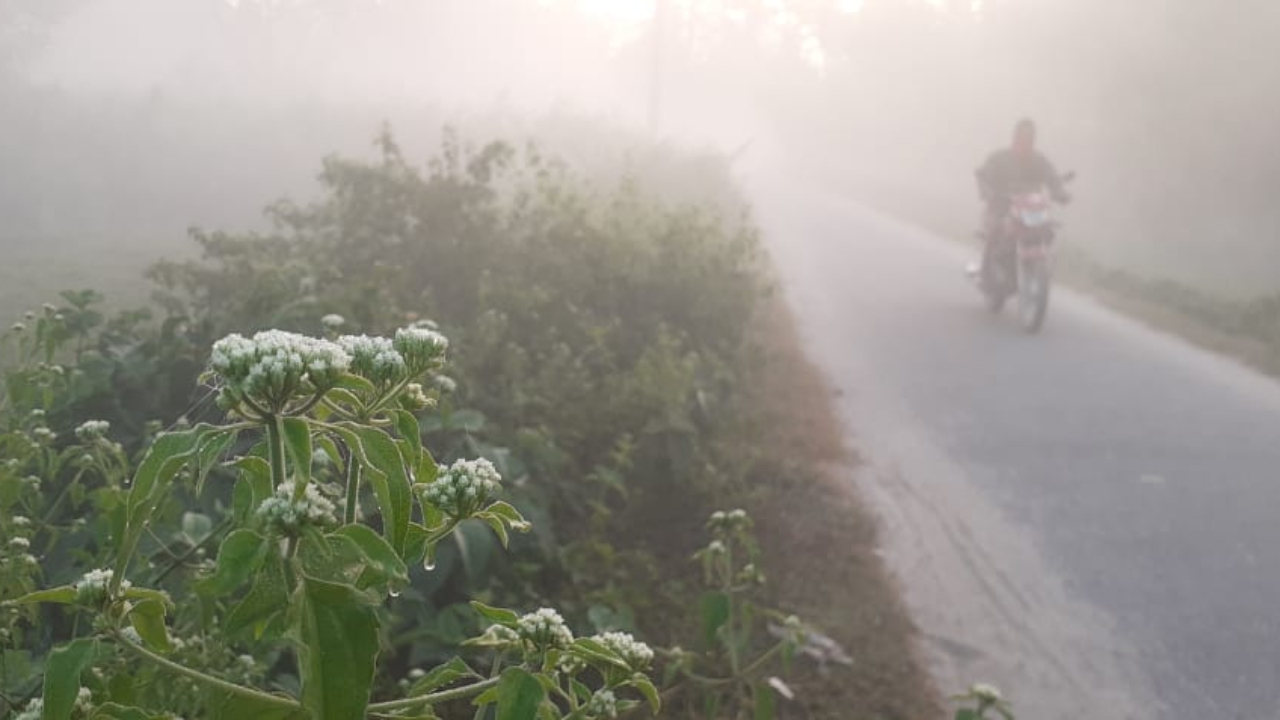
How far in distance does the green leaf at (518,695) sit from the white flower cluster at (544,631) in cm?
10

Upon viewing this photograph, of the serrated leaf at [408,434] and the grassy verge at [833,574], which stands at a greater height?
the serrated leaf at [408,434]

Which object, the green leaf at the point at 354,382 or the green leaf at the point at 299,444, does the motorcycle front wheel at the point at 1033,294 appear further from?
the green leaf at the point at 299,444

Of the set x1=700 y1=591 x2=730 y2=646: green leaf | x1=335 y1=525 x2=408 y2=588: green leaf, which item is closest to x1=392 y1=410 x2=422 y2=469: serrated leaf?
x1=335 y1=525 x2=408 y2=588: green leaf

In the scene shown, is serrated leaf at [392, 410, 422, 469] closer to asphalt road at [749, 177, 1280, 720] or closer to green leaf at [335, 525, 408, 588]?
green leaf at [335, 525, 408, 588]

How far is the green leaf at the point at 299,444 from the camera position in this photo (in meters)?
1.12

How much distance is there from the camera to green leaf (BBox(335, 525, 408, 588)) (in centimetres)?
115

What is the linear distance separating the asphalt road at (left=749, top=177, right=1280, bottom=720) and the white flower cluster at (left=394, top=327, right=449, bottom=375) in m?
2.98

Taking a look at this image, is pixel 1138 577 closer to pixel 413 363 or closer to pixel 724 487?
pixel 724 487

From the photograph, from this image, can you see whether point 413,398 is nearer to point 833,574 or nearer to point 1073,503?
point 833,574

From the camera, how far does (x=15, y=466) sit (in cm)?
222

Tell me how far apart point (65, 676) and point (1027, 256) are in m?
9.45

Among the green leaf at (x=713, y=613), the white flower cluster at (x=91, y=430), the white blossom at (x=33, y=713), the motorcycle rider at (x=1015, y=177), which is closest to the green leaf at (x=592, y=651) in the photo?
the white blossom at (x=33, y=713)

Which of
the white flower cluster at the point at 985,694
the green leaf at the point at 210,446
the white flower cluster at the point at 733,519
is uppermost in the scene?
the green leaf at the point at 210,446

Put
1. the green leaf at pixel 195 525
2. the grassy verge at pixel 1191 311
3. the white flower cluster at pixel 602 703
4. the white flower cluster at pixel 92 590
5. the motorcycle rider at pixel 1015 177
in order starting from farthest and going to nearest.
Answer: the motorcycle rider at pixel 1015 177, the grassy verge at pixel 1191 311, the green leaf at pixel 195 525, the white flower cluster at pixel 602 703, the white flower cluster at pixel 92 590
